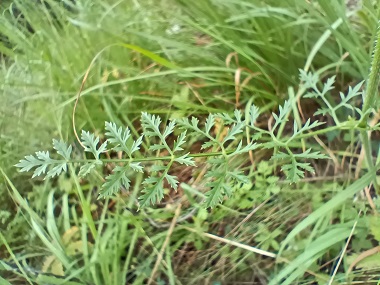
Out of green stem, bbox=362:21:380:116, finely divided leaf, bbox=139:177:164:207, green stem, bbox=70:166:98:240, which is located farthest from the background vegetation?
finely divided leaf, bbox=139:177:164:207

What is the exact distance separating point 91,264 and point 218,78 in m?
0.55

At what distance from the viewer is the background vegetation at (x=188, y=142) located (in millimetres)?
1104

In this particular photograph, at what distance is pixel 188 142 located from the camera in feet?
4.31

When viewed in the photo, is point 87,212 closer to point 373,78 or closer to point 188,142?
point 188,142

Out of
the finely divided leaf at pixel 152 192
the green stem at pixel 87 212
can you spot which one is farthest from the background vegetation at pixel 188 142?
the finely divided leaf at pixel 152 192

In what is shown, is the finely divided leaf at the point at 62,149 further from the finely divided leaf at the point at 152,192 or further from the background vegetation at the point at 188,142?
the background vegetation at the point at 188,142

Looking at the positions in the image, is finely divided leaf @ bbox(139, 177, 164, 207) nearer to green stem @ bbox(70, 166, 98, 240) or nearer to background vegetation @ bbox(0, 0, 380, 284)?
background vegetation @ bbox(0, 0, 380, 284)

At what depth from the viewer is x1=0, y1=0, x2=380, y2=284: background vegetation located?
110cm

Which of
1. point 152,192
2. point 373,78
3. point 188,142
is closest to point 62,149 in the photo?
point 152,192

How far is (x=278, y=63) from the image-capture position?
1290 mm

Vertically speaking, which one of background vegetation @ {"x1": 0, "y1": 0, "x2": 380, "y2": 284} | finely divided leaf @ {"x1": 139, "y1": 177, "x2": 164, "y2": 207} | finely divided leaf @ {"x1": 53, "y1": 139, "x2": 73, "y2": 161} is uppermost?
finely divided leaf @ {"x1": 53, "y1": 139, "x2": 73, "y2": 161}

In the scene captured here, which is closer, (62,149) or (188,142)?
(62,149)

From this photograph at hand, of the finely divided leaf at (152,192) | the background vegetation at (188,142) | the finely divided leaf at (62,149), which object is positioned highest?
the finely divided leaf at (62,149)

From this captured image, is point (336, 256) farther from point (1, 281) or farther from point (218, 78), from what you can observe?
point (1, 281)
